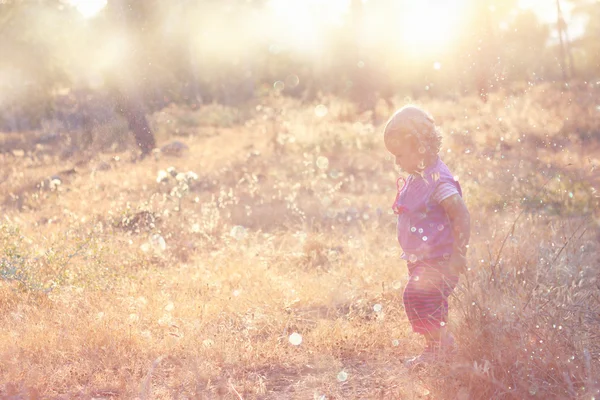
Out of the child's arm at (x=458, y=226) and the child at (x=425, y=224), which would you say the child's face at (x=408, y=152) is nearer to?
the child at (x=425, y=224)

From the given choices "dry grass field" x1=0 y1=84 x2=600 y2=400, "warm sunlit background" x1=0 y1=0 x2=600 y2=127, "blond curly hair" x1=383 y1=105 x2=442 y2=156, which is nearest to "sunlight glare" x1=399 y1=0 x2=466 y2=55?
"warm sunlit background" x1=0 y1=0 x2=600 y2=127

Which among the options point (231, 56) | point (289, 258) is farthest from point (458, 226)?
point (231, 56)

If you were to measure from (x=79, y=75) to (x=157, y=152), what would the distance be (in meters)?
17.8

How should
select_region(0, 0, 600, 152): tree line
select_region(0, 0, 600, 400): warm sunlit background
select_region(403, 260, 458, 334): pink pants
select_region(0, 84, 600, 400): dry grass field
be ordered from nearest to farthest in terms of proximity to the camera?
select_region(0, 84, 600, 400): dry grass field < select_region(0, 0, 600, 400): warm sunlit background < select_region(403, 260, 458, 334): pink pants < select_region(0, 0, 600, 152): tree line

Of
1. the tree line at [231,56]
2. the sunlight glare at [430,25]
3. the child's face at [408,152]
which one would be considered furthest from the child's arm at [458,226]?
the sunlight glare at [430,25]

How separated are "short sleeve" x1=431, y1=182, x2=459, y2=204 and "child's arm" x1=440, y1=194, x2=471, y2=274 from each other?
0.06ft

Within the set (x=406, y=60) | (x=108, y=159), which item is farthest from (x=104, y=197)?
(x=406, y=60)

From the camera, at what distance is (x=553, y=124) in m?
9.79

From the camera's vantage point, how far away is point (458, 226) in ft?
9.59

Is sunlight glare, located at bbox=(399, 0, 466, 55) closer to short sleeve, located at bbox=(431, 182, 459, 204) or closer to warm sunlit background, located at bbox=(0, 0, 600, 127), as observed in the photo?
warm sunlit background, located at bbox=(0, 0, 600, 127)

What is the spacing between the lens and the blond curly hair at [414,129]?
3035 mm

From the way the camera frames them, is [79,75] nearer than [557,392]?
No

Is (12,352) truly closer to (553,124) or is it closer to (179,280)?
(179,280)

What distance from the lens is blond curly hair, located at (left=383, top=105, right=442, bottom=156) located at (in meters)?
3.04
